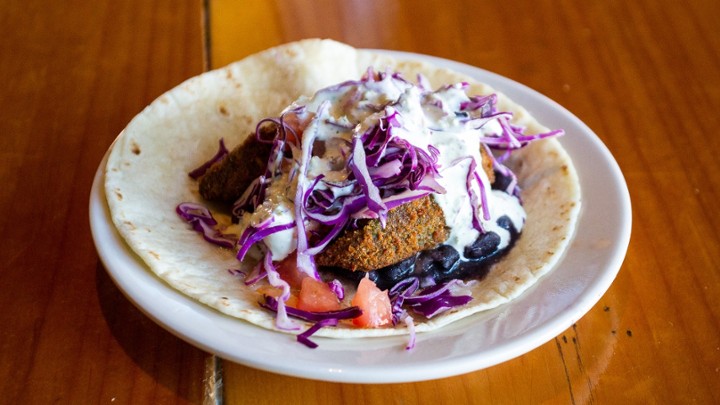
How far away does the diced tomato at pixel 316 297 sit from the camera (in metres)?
2.08

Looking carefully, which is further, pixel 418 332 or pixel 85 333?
pixel 85 333

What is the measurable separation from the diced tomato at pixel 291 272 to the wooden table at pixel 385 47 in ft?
1.09

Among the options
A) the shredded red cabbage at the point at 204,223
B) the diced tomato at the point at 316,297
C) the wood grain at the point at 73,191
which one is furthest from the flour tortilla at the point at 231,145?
the wood grain at the point at 73,191

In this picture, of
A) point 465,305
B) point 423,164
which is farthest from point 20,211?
point 465,305

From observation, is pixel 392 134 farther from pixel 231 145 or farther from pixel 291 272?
pixel 231 145

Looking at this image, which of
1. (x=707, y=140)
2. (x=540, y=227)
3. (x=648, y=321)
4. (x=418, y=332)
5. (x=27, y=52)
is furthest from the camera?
(x=27, y=52)

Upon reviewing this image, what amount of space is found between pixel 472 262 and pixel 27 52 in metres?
2.53

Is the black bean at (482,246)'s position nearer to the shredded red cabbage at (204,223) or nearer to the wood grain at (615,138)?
the wood grain at (615,138)

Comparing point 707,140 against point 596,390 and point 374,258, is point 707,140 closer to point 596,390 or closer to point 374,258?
point 596,390

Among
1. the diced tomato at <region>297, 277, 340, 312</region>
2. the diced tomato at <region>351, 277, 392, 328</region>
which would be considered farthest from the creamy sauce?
the diced tomato at <region>351, 277, 392, 328</region>

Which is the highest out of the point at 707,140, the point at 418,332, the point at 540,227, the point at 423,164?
the point at 423,164

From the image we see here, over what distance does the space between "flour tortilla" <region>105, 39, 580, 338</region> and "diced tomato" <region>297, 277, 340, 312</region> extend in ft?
0.47

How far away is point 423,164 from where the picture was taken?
2.19 m

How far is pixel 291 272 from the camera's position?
223 cm
